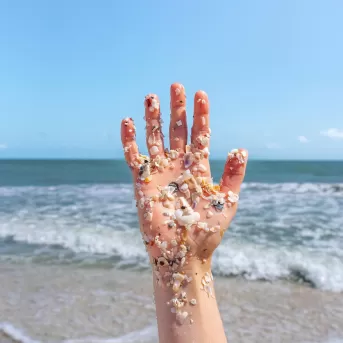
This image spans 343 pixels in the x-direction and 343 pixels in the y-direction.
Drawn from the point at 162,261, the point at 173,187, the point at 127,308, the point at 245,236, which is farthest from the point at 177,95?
the point at 245,236

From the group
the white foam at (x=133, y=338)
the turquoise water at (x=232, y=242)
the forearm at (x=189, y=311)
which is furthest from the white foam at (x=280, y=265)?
the forearm at (x=189, y=311)

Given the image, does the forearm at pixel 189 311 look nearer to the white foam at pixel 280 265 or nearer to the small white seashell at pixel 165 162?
the small white seashell at pixel 165 162

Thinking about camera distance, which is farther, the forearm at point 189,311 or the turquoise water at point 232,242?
the turquoise water at point 232,242

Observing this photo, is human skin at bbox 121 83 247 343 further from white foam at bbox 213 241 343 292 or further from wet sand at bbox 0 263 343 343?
white foam at bbox 213 241 343 292

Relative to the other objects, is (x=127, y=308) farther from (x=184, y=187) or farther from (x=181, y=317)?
(x=184, y=187)

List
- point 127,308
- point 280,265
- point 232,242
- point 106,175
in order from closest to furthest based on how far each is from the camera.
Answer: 1. point 127,308
2. point 280,265
3. point 232,242
4. point 106,175

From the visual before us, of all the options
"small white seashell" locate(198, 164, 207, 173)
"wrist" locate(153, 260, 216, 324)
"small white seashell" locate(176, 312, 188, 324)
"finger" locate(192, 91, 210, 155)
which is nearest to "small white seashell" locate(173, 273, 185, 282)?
"wrist" locate(153, 260, 216, 324)
